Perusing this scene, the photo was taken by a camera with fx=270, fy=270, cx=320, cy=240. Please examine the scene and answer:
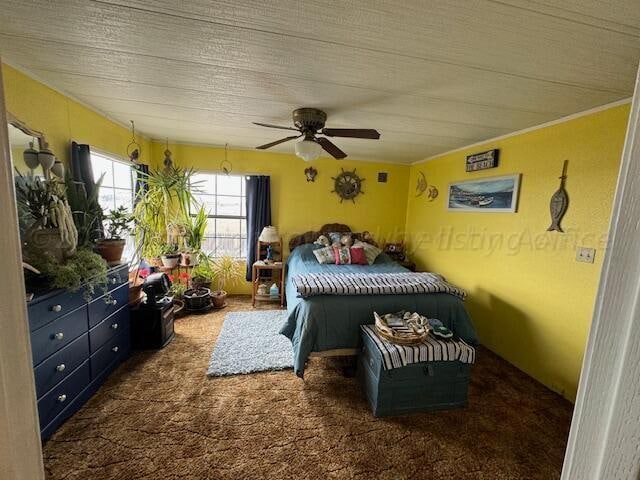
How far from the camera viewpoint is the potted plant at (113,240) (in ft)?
6.98

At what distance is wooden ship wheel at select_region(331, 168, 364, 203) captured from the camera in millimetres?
4098

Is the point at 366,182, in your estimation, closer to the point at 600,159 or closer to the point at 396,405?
the point at 600,159

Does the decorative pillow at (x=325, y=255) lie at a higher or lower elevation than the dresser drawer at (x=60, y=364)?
higher

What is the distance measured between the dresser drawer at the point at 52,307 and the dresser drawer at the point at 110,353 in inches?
18.3

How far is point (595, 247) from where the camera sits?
6.37ft

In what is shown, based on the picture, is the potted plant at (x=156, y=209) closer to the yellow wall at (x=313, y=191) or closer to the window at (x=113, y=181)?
the window at (x=113, y=181)

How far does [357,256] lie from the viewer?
3539 millimetres

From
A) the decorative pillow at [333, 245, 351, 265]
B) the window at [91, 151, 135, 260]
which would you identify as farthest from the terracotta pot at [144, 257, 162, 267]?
the decorative pillow at [333, 245, 351, 265]

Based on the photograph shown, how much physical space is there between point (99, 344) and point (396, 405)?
2.20 meters

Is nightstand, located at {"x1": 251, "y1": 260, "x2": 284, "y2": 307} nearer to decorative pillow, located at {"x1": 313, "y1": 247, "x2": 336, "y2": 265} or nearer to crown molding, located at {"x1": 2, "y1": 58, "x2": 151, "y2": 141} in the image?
decorative pillow, located at {"x1": 313, "y1": 247, "x2": 336, "y2": 265}

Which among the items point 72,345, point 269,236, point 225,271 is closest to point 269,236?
point 269,236

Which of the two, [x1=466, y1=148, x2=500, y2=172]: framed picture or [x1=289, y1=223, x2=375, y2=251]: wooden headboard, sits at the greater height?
[x1=466, y1=148, x2=500, y2=172]: framed picture

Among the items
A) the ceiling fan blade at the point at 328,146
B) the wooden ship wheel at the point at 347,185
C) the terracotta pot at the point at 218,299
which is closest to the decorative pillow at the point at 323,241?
the wooden ship wheel at the point at 347,185

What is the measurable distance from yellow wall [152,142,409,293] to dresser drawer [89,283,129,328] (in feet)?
5.92
